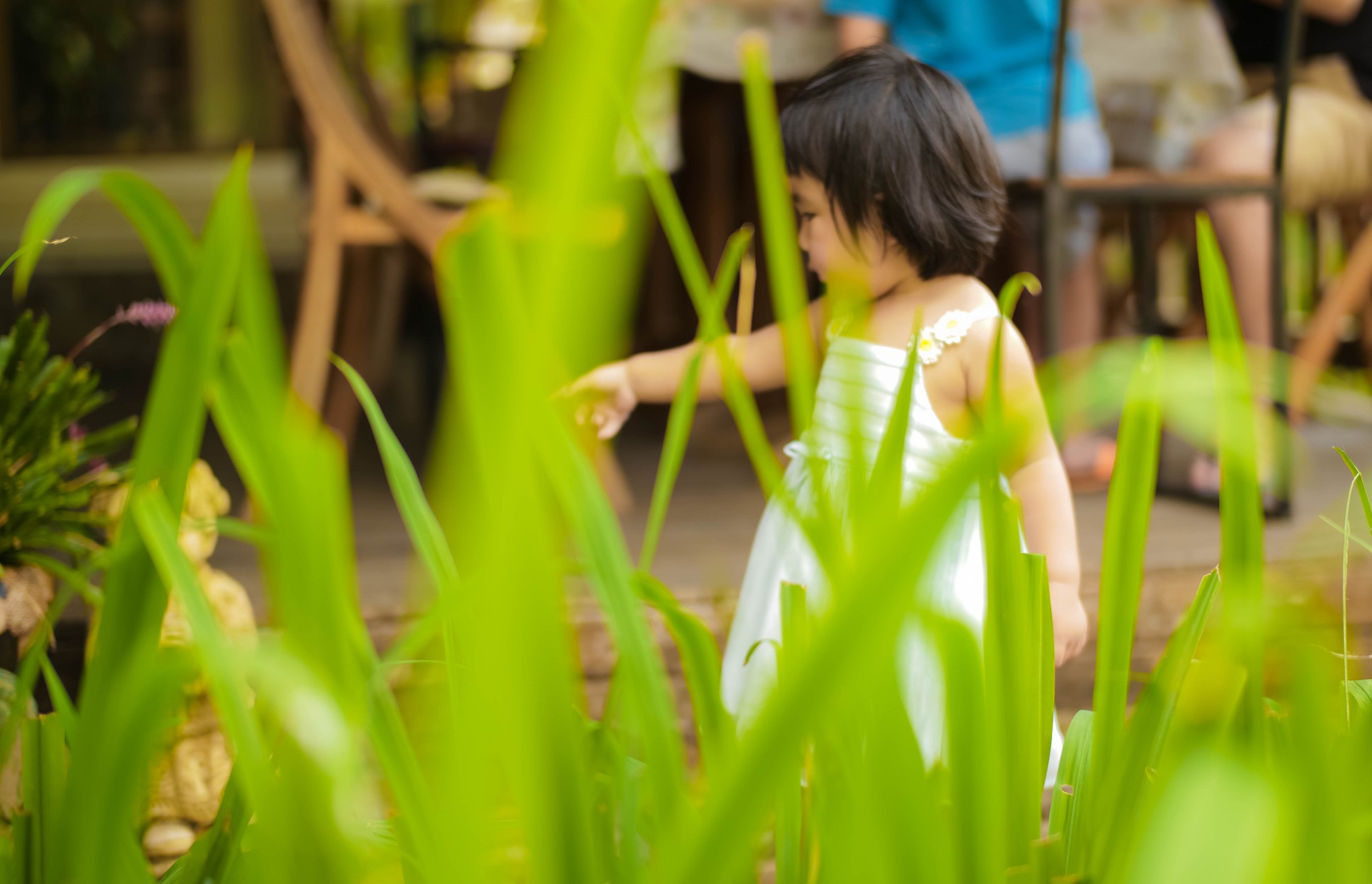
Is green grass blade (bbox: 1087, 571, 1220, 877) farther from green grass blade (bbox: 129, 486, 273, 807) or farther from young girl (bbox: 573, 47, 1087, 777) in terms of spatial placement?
young girl (bbox: 573, 47, 1087, 777)

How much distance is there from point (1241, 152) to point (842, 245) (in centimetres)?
140

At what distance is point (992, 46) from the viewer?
6.16 feet

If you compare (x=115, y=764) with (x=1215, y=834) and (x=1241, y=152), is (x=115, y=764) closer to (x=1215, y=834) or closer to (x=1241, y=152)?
(x=1215, y=834)

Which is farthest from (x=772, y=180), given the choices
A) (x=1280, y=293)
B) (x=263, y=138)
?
(x=263, y=138)

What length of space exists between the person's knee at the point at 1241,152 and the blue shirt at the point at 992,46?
1.06ft

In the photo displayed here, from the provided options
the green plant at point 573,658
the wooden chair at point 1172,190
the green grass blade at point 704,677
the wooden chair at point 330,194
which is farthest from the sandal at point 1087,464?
the green grass blade at point 704,677

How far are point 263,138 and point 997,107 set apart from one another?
558 centimetres

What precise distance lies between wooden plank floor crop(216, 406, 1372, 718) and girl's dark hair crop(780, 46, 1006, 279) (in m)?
0.36

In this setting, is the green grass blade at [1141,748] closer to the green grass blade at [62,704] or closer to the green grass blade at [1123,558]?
the green grass blade at [1123,558]

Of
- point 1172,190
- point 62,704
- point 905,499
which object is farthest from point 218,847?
point 1172,190

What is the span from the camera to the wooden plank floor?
137 centimetres

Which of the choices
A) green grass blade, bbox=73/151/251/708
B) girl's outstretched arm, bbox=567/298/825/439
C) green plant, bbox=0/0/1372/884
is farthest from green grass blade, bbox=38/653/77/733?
girl's outstretched arm, bbox=567/298/825/439

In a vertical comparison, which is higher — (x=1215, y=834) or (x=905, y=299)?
(x=1215, y=834)

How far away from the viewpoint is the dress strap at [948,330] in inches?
37.1
